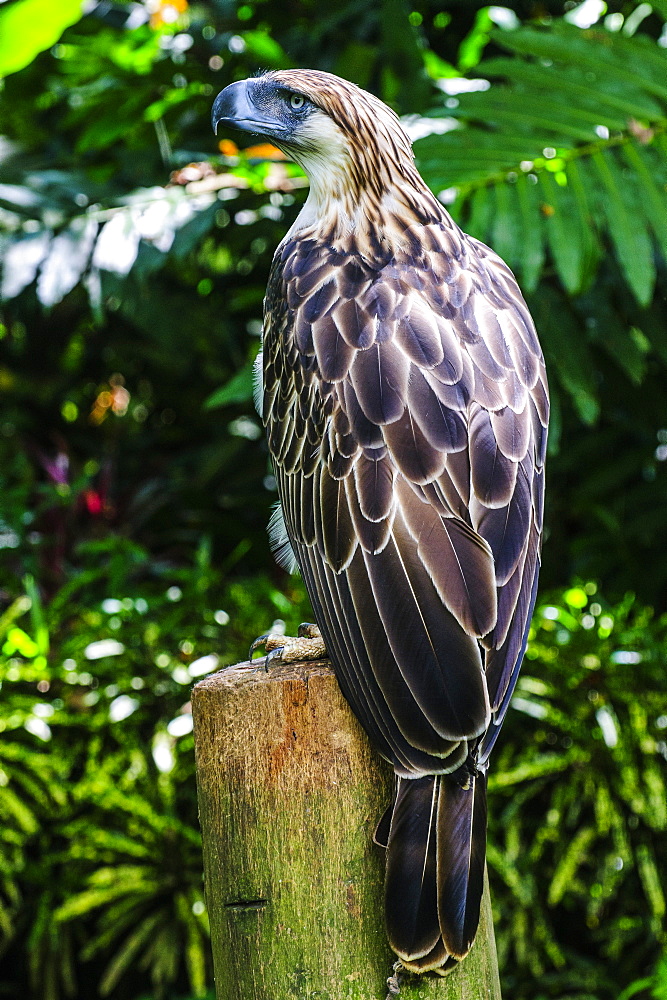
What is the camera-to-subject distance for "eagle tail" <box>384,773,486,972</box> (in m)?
1.39

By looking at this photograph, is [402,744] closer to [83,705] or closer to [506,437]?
[506,437]

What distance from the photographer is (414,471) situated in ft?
5.27

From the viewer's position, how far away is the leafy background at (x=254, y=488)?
104 inches

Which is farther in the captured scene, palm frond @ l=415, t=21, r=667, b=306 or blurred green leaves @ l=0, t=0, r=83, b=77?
palm frond @ l=415, t=21, r=667, b=306

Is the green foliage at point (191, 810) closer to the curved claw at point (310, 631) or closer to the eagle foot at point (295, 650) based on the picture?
the curved claw at point (310, 631)

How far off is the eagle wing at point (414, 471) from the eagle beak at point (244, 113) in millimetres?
246

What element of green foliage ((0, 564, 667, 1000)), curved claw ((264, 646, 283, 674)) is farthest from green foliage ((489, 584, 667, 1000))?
curved claw ((264, 646, 283, 674))

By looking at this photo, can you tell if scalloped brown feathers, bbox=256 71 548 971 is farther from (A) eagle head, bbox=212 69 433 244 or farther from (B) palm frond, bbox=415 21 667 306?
(B) palm frond, bbox=415 21 667 306

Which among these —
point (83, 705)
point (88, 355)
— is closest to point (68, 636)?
point (83, 705)

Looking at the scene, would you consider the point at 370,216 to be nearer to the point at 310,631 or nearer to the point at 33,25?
the point at 310,631

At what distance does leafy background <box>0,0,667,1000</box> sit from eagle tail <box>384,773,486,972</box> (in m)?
0.74

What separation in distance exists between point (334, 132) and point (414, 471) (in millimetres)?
763

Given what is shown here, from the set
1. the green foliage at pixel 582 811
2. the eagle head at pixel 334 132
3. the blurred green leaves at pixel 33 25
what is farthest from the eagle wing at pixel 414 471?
the green foliage at pixel 582 811

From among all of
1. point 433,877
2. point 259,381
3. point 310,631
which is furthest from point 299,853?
point 259,381
